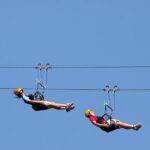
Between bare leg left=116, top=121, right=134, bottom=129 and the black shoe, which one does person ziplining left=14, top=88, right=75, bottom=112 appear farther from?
bare leg left=116, top=121, right=134, bottom=129

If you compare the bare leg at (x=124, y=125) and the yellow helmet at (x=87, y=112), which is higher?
the yellow helmet at (x=87, y=112)

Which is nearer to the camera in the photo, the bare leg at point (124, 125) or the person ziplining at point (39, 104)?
the person ziplining at point (39, 104)

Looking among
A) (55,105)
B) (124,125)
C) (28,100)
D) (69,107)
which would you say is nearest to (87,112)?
(55,105)

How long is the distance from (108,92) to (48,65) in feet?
7.21

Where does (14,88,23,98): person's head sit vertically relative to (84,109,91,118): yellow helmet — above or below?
above

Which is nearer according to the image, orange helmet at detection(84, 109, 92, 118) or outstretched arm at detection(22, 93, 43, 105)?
outstretched arm at detection(22, 93, 43, 105)

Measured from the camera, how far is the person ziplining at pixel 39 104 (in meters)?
44.0

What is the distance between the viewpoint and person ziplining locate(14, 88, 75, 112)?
44.0 metres

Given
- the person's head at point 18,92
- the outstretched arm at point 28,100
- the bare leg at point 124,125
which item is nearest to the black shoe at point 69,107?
the outstretched arm at point 28,100

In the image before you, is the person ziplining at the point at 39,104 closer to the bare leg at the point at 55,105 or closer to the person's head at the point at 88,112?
the bare leg at the point at 55,105

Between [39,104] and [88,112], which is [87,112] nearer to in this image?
[88,112]

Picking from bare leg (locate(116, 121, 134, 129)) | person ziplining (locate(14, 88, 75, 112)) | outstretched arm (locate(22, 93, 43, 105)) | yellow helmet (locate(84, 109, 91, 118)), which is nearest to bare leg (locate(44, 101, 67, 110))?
person ziplining (locate(14, 88, 75, 112))

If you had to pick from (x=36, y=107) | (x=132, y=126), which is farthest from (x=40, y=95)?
(x=132, y=126)

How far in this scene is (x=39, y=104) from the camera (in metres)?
44.9
